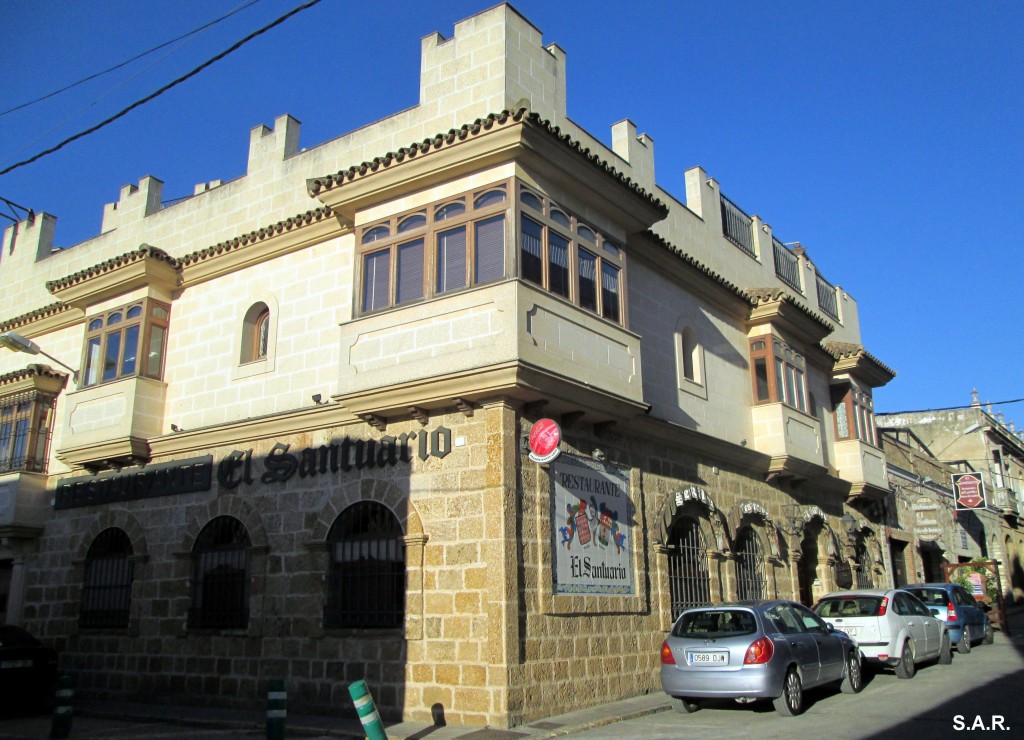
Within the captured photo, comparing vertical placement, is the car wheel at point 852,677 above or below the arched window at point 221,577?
below

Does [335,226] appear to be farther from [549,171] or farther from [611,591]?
[611,591]

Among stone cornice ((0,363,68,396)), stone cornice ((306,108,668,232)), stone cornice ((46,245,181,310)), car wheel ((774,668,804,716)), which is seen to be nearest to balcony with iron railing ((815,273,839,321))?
stone cornice ((306,108,668,232))

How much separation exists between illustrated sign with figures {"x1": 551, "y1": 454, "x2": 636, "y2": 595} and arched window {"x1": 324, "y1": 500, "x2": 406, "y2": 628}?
236 cm

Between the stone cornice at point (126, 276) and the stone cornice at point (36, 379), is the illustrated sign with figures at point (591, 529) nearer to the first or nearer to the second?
the stone cornice at point (126, 276)

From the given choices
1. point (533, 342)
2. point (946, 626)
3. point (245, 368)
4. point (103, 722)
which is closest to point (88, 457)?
point (245, 368)

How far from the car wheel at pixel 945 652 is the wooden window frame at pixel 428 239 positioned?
1097 centimetres

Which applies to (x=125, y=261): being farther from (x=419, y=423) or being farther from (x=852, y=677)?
(x=852, y=677)

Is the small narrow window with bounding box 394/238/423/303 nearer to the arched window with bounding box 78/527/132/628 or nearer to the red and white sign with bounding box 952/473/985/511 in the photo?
the arched window with bounding box 78/527/132/628

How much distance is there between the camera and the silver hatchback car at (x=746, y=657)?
10977mm

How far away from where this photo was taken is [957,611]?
60.1ft

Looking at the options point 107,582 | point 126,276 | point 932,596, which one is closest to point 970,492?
point 932,596

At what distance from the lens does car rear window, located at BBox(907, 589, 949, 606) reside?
60.0 feet
